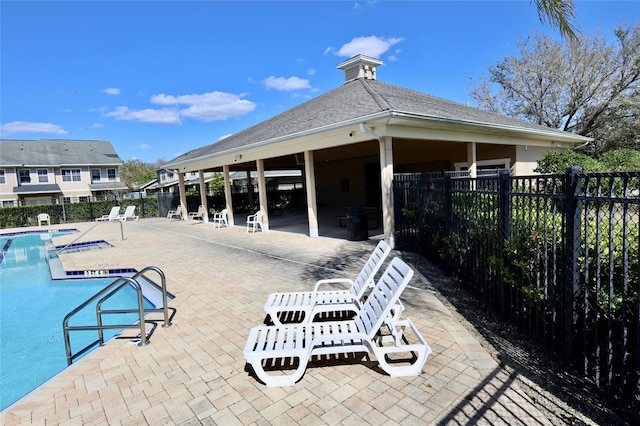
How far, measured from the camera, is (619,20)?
2261 centimetres

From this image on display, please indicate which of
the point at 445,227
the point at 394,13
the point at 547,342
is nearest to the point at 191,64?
the point at 394,13

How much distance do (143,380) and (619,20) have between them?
105ft

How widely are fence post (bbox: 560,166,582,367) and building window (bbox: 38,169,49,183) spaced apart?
4587 centimetres

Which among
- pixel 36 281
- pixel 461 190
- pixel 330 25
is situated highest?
pixel 330 25

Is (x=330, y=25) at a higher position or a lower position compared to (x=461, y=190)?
higher

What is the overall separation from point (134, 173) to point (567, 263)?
6969 centimetres

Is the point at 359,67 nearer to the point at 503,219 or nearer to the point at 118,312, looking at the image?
the point at 503,219

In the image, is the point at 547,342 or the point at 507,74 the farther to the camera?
the point at 507,74

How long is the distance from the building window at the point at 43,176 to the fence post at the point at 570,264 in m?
45.9

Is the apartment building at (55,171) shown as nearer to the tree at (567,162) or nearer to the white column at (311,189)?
the white column at (311,189)

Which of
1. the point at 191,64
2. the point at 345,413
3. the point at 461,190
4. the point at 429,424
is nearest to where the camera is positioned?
the point at 429,424

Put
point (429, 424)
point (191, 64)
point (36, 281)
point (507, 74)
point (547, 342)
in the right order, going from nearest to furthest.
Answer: point (429, 424)
point (547, 342)
point (36, 281)
point (191, 64)
point (507, 74)

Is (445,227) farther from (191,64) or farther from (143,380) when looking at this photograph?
(191,64)

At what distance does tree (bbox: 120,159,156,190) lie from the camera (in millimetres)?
59009
